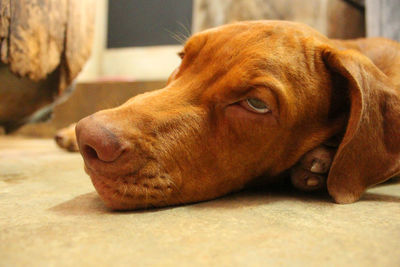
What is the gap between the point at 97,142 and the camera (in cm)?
168

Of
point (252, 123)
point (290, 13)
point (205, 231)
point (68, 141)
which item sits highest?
point (290, 13)

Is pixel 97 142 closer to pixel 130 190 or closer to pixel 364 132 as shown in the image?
pixel 130 190

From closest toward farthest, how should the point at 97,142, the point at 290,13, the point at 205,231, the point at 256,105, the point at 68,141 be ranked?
the point at 205,231 < the point at 97,142 < the point at 256,105 < the point at 68,141 < the point at 290,13

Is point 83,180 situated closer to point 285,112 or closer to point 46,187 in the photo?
point 46,187

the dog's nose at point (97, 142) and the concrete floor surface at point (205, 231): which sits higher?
the dog's nose at point (97, 142)

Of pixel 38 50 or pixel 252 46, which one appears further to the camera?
pixel 38 50

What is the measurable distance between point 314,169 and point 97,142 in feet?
3.79

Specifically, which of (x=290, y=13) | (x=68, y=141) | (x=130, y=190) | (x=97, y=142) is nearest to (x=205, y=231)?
(x=130, y=190)

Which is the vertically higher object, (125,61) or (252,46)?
(252,46)

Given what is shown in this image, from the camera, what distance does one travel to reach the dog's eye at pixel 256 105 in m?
2.00

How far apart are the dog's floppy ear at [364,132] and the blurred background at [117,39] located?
122 centimetres

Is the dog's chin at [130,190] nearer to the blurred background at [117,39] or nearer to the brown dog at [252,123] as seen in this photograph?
the brown dog at [252,123]

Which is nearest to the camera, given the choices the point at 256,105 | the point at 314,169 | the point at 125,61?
the point at 256,105

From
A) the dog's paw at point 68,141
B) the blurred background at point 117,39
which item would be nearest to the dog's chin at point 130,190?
the blurred background at point 117,39
